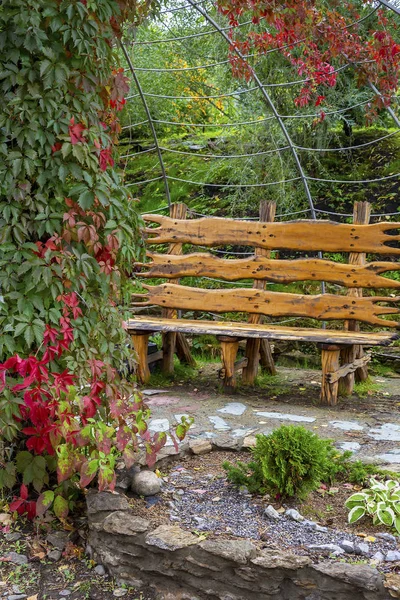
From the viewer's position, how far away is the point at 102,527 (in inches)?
113

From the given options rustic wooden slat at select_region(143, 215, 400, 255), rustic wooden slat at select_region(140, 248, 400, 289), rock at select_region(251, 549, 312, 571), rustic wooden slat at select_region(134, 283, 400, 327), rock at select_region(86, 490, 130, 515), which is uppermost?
rustic wooden slat at select_region(143, 215, 400, 255)

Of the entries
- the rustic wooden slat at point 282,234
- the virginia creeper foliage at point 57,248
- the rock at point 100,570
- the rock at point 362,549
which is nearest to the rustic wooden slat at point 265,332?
the rustic wooden slat at point 282,234

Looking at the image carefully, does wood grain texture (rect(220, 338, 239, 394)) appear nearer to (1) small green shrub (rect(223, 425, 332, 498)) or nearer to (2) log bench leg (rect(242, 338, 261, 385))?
(2) log bench leg (rect(242, 338, 261, 385))

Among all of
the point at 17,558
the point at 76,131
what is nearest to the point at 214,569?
the point at 17,558

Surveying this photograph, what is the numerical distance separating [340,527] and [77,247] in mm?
1696

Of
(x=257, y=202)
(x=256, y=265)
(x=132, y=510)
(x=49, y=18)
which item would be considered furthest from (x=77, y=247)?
(x=257, y=202)

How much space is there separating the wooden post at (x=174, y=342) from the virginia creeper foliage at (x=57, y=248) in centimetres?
308

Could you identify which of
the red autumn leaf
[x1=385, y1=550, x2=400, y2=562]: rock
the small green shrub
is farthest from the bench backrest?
the red autumn leaf

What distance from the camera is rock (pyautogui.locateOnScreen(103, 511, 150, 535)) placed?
2.78 m

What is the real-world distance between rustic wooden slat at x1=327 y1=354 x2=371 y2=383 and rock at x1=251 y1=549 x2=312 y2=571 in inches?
117

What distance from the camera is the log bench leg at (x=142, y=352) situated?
6051mm

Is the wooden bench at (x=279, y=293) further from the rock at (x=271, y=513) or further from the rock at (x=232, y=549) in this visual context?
the rock at (x=232, y=549)

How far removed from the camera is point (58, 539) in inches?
120

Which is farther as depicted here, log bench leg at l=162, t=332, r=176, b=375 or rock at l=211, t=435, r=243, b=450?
log bench leg at l=162, t=332, r=176, b=375
